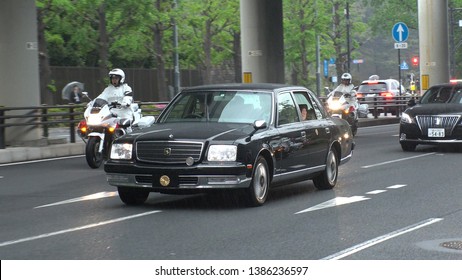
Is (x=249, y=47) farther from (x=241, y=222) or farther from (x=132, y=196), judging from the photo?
(x=241, y=222)

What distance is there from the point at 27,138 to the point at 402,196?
12009 millimetres

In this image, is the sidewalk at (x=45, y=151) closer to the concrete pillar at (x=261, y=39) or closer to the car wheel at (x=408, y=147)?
the car wheel at (x=408, y=147)

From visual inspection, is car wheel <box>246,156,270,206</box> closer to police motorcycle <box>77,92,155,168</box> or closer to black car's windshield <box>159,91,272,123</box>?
black car's windshield <box>159,91,272,123</box>

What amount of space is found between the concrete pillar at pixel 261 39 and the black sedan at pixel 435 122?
352 inches

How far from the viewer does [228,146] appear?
36.7 feet

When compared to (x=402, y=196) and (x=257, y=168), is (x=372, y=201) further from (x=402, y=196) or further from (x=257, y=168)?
(x=257, y=168)

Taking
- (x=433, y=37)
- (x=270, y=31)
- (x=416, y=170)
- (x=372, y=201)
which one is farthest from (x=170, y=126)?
(x=433, y=37)

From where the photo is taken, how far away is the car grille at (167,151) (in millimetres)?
11180

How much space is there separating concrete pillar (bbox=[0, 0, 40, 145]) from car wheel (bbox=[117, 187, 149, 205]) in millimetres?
10945

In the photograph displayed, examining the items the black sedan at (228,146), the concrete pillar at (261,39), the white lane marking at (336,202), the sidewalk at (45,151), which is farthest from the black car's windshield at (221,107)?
the concrete pillar at (261,39)

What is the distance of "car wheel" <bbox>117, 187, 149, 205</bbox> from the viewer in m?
12.1

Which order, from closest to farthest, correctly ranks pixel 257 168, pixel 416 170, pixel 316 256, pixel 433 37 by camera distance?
pixel 316 256
pixel 257 168
pixel 416 170
pixel 433 37

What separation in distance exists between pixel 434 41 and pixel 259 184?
32.0 metres

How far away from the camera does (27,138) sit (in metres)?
22.9
